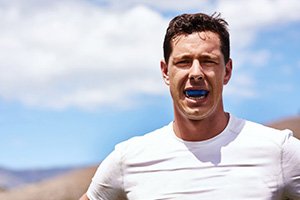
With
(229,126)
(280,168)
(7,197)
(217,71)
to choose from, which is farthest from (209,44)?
(7,197)

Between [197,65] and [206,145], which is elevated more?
[197,65]

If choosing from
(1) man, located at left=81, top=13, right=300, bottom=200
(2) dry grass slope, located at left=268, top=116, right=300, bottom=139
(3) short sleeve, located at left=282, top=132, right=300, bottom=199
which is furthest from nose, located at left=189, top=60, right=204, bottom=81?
(2) dry grass slope, located at left=268, top=116, right=300, bottom=139

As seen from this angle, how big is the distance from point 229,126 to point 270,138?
0.31 meters

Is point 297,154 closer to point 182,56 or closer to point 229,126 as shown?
point 229,126

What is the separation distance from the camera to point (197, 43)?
21.2ft

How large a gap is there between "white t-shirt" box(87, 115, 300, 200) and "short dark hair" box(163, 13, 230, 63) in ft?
1.89

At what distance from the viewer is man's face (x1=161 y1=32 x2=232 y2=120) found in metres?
6.35

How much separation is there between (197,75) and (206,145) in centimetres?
55

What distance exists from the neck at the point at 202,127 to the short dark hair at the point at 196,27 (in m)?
0.45

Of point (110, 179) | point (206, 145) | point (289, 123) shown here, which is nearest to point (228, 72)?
point (206, 145)

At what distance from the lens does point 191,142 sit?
259 inches

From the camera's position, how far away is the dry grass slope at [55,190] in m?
50.7

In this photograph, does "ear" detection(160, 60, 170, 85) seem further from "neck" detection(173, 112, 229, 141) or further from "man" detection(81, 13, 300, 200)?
"neck" detection(173, 112, 229, 141)

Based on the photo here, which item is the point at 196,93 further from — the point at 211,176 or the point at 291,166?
the point at 291,166
